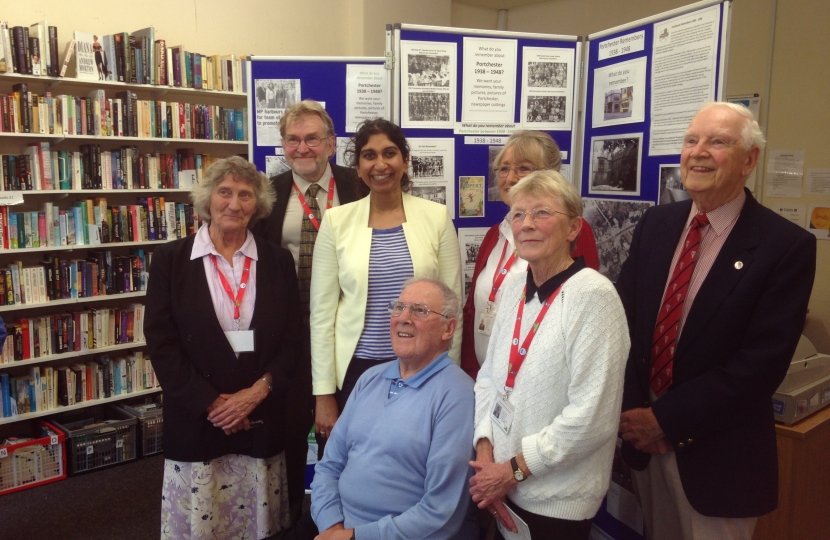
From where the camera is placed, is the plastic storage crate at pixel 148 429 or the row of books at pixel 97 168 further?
the plastic storage crate at pixel 148 429

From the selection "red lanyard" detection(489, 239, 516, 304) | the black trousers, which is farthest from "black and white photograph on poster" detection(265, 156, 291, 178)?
the black trousers

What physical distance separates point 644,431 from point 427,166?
5.11 ft

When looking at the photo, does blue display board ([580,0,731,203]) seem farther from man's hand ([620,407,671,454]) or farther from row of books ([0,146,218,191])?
row of books ([0,146,218,191])

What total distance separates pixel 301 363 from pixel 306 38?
3627 millimetres

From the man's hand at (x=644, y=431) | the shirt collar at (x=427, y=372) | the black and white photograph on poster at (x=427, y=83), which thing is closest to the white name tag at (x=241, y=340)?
the shirt collar at (x=427, y=372)

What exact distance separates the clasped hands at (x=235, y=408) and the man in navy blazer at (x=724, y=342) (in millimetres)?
1287

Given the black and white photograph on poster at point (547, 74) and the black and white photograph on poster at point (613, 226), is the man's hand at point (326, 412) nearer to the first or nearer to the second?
the black and white photograph on poster at point (613, 226)

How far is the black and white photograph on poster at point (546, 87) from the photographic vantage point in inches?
116

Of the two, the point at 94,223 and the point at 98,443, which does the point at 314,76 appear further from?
the point at 98,443

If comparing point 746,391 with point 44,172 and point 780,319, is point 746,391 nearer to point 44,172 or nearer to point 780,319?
point 780,319

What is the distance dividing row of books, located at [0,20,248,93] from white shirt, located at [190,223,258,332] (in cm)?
186

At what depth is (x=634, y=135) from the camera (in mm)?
2719

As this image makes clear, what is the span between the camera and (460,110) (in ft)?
9.53

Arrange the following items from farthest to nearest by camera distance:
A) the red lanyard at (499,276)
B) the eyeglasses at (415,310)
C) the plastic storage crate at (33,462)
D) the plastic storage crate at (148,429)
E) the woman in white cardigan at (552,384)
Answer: the plastic storage crate at (148,429)
the plastic storage crate at (33,462)
the red lanyard at (499,276)
the eyeglasses at (415,310)
the woman in white cardigan at (552,384)
